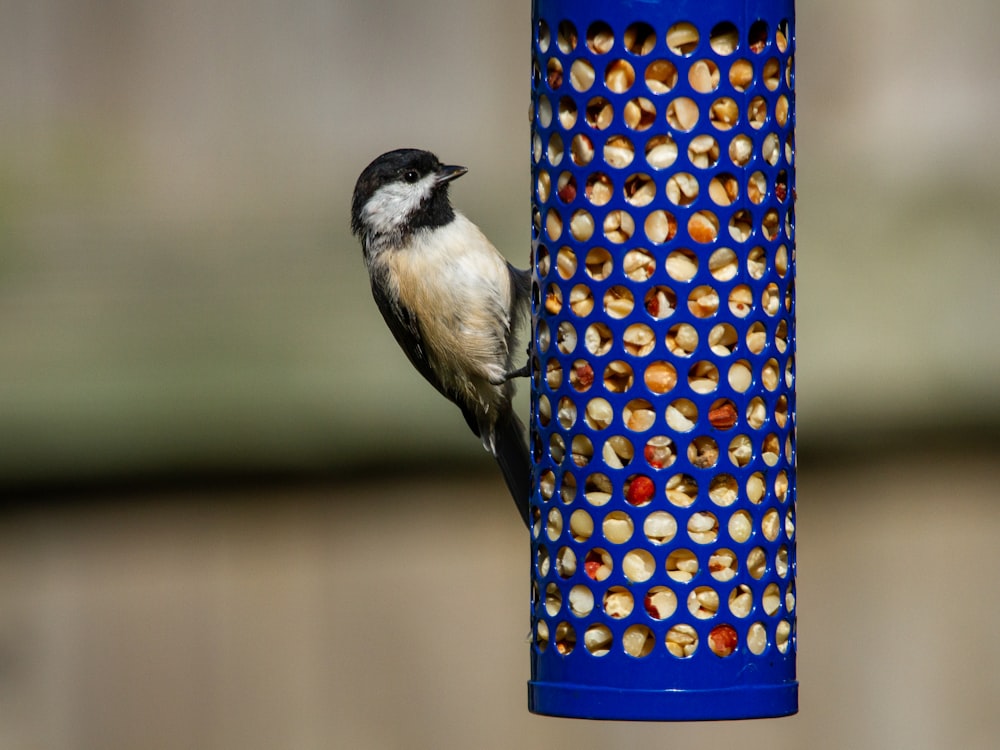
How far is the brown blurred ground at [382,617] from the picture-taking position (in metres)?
3.96

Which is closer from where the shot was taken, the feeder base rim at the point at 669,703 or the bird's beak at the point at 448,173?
the feeder base rim at the point at 669,703

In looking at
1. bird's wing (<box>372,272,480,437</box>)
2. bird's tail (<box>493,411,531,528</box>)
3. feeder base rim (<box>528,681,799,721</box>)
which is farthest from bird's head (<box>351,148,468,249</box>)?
feeder base rim (<box>528,681,799,721</box>)

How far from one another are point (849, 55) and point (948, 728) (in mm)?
1927

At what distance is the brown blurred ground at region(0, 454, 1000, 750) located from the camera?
3961 millimetres

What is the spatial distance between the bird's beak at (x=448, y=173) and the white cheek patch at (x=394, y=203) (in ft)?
0.07

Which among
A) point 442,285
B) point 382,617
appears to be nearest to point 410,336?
point 442,285

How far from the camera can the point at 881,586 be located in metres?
3.97

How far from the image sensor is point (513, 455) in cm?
366

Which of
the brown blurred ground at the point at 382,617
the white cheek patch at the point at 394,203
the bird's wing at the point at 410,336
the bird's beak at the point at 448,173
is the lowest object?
the brown blurred ground at the point at 382,617

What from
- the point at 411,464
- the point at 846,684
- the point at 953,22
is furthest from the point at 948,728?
the point at 953,22

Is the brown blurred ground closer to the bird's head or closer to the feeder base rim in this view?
the bird's head

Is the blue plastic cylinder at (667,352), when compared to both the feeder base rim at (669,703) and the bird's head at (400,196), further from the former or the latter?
the bird's head at (400,196)

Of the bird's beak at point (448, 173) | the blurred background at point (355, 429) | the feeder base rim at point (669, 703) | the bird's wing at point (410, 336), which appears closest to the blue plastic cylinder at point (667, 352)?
the feeder base rim at point (669, 703)

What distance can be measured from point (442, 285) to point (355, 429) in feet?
1.93
